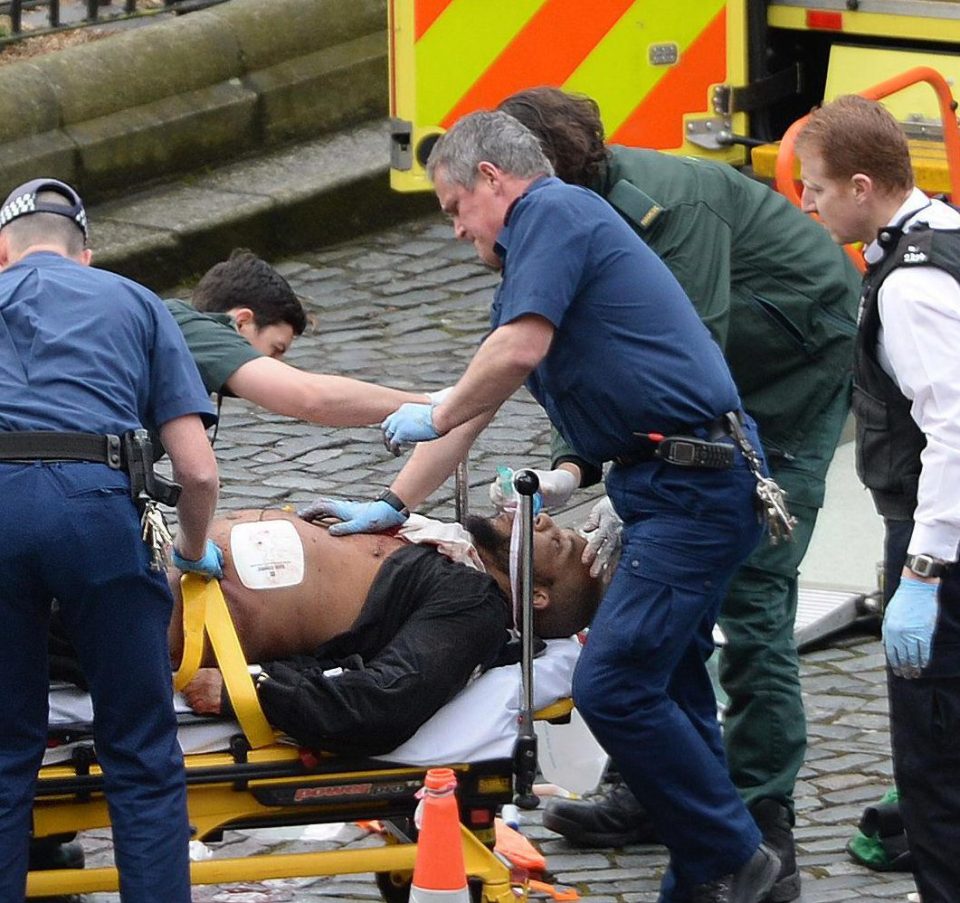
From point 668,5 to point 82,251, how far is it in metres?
2.91

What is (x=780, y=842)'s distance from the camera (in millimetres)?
4793

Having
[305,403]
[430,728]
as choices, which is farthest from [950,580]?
[305,403]

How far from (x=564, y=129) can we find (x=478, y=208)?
14.6 inches

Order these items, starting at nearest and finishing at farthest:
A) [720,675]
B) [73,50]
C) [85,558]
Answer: [85,558] → [720,675] → [73,50]

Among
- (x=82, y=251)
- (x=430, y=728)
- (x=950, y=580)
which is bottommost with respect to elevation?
(x=430, y=728)

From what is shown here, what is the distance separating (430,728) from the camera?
14.3ft

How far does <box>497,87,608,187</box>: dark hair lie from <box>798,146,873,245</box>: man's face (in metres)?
0.57

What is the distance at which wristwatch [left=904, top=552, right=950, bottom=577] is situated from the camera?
13.1ft

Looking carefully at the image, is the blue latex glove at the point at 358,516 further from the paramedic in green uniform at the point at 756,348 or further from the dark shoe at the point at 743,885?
the dark shoe at the point at 743,885

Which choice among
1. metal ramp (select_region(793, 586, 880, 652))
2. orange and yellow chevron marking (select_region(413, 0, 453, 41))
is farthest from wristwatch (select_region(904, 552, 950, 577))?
orange and yellow chevron marking (select_region(413, 0, 453, 41))

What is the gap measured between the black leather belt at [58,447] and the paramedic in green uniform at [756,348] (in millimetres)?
1182

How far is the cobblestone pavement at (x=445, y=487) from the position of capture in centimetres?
482

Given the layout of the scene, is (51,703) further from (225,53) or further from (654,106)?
(225,53)

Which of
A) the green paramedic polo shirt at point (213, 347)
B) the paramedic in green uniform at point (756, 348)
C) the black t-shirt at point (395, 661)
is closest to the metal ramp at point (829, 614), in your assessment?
the paramedic in green uniform at point (756, 348)
